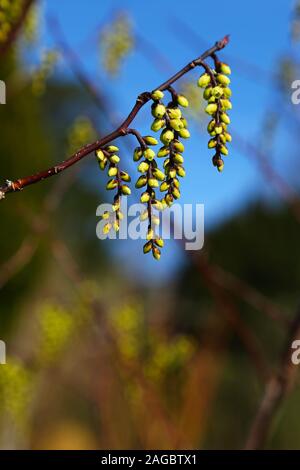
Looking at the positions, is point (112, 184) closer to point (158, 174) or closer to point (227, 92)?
point (158, 174)

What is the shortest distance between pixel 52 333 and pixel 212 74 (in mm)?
2463

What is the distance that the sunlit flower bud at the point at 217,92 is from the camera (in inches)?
38.9

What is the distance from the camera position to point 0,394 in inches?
126

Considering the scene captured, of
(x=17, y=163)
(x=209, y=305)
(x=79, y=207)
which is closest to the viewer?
(x=17, y=163)

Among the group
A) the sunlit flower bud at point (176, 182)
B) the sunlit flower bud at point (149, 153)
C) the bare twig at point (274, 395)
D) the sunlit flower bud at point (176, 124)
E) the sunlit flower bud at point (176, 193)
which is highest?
the sunlit flower bud at point (176, 124)

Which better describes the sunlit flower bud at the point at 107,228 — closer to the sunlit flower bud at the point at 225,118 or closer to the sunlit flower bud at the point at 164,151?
the sunlit flower bud at the point at 164,151

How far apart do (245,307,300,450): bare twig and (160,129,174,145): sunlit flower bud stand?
1.17 m

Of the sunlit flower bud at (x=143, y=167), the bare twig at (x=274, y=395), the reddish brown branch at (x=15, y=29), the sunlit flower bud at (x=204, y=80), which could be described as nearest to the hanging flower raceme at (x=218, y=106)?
the sunlit flower bud at (x=204, y=80)

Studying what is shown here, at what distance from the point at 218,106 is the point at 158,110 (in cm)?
10

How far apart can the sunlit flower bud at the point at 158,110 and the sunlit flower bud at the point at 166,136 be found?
0.03 m
